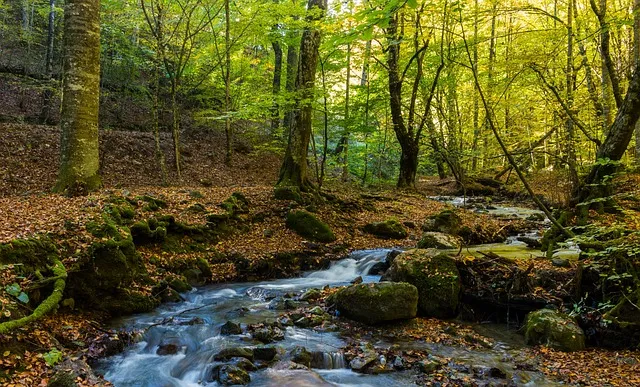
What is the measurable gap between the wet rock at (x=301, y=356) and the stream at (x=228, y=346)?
12 centimetres

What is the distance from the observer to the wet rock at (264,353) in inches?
205

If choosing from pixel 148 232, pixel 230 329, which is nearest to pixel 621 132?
pixel 230 329

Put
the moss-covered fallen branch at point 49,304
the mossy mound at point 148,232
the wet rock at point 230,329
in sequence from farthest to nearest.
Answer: the mossy mound at point 148,232, the wet rock at point 230,329, the moss-covered fallen branch at point 49,304

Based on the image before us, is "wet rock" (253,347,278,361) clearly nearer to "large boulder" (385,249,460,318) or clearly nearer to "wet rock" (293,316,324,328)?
"wet rock" (293,316,324,328)

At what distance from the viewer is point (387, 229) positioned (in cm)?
1116

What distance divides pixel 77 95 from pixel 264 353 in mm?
6763

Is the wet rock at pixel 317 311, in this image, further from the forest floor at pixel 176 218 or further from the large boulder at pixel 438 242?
the large boulder at pixel 438 242

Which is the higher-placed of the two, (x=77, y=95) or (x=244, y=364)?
(x=77, y=95)

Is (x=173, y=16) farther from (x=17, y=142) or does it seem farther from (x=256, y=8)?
(x=17, y=142)

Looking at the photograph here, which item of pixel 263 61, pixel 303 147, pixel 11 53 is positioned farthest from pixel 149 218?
pixel 11 53

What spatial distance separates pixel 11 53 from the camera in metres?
22.0

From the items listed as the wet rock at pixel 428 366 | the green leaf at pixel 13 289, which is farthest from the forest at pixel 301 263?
the green leaf at pixel 13 289

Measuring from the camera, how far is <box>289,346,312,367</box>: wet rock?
17.1 feet

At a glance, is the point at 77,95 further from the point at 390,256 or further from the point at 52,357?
the point at 390,256
